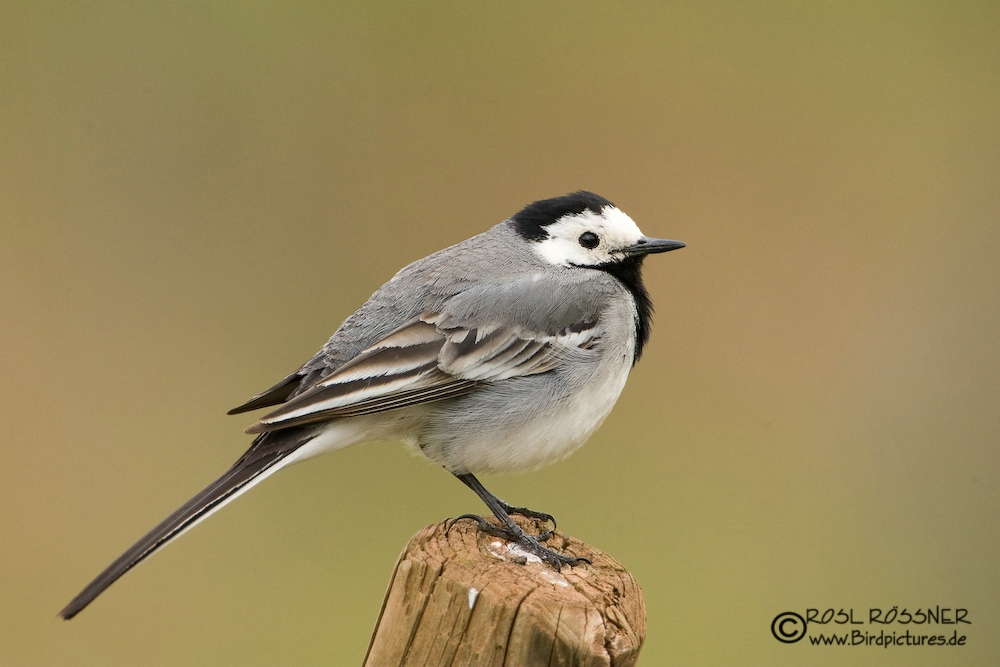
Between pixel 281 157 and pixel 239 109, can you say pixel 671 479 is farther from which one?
pixel 239 109

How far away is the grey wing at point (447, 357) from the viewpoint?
4.37 m

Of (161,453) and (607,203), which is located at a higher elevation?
(607,203)

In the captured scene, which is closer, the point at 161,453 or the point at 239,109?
the point at 161,453

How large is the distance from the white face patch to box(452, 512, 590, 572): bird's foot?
1.49 meters

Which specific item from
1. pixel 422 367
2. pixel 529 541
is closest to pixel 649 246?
pixel 422 367

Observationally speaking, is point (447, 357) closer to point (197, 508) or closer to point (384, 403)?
point (384, 403)

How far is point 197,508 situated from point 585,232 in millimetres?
2394

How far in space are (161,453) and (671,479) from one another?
3853 millimetres

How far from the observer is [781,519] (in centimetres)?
762

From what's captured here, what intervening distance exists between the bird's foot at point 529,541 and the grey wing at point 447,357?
600 millimetres

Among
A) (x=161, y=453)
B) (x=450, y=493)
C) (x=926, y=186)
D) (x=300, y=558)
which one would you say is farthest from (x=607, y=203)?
(x=926, y=186)

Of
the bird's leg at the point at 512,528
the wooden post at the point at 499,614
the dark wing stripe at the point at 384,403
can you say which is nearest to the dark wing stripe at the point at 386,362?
the dark wing stripe at the point at 384,403

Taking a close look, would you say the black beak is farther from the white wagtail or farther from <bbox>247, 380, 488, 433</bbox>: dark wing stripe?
<bbox>247, 380, 488, 433</bbox>: dark wing stripe

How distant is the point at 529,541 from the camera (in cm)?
414
